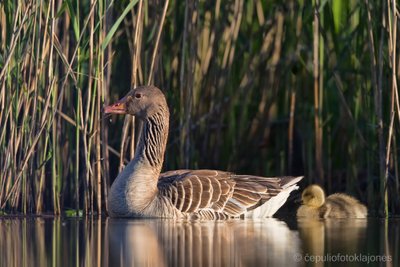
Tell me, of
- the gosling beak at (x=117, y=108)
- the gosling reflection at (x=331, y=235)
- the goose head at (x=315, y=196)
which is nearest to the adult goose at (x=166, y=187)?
the gosling beak at (x=117, y=108)

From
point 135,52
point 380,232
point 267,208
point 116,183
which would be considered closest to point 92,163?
point 116,183

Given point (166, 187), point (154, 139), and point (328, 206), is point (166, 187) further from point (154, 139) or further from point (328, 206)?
point (328, 206)

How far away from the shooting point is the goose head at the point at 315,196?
1109 centimetres

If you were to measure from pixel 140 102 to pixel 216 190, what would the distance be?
115cm

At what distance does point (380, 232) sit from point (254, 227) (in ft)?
4.00

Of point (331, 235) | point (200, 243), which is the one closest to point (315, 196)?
point (331, 235)

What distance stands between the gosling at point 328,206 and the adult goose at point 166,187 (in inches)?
7.8

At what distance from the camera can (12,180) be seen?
1066 cm

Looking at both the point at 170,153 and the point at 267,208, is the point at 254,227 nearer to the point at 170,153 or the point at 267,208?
the point at 267,208

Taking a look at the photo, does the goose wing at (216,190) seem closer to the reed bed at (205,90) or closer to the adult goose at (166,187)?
the adult goose at (166,187)

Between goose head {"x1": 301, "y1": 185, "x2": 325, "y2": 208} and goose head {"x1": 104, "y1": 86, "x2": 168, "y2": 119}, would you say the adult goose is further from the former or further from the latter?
goose head {"x1": 301, "y1": 185, "x2": 325, "y2": 208}

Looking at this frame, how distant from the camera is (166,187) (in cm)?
1084

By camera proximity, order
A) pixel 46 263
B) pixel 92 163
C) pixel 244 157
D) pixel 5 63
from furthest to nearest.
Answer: pixel 244 157 < pixel 92 163 < pixel 5 63 < pixel 46 263

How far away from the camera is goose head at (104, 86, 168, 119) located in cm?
1074
